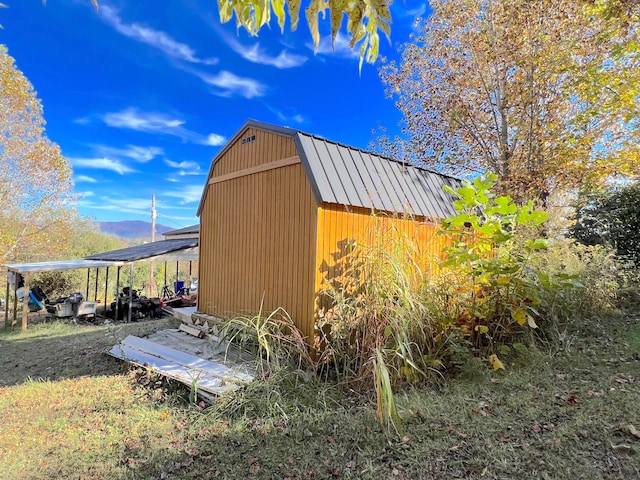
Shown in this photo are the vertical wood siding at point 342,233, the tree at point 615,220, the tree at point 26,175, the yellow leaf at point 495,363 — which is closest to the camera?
the yellow leaf at point 495,363

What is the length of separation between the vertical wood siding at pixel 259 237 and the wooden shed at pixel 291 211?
1cm

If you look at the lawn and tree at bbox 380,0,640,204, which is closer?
the lawn

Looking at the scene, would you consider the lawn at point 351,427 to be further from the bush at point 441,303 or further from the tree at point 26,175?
the tree at point 26,175

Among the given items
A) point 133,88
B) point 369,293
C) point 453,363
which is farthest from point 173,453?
point 133,88

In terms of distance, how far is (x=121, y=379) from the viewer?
450 centimetres

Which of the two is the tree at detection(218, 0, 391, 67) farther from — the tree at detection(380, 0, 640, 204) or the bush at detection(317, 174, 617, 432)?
the tree at detection(380, 0, 640, 204)

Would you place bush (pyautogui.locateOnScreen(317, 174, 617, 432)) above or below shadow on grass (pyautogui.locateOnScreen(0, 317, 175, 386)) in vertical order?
above

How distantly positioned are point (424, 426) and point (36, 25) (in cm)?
1248

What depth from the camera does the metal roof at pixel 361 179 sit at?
175 inches

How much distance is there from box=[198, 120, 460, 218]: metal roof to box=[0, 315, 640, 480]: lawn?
2283 mm

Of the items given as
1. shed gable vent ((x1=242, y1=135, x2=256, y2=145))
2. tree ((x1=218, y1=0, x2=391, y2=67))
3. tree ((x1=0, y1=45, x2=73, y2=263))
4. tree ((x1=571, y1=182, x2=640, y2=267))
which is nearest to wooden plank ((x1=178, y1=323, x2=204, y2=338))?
shed gable vent ((x1=242, y1=135, x2=256, y2=145))

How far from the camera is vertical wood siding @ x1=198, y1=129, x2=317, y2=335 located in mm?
4465

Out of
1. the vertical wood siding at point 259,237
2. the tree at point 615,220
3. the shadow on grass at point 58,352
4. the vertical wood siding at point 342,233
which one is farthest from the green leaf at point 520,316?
the shadow on grass at point 58,352

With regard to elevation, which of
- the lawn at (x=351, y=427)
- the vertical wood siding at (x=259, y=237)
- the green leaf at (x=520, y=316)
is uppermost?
the vertical wood siding at (x=259, y=237)
